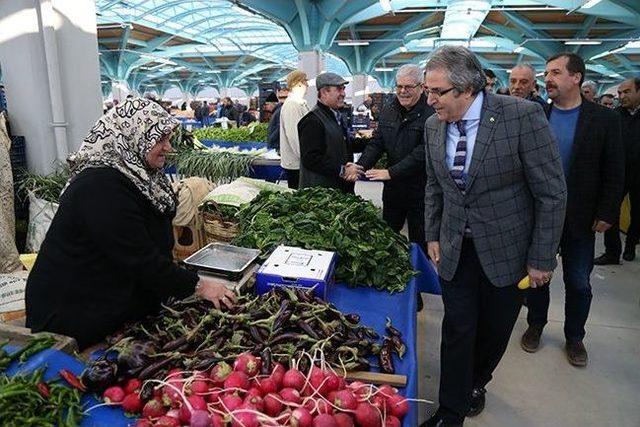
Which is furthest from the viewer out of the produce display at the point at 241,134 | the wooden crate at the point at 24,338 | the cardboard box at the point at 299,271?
the produce display at the point at 241,134

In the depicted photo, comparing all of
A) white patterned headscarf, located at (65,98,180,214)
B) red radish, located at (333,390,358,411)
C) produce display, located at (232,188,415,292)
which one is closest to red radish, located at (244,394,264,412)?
red radish, located at (333,390,358,411)

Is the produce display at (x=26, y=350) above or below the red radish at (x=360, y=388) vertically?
above

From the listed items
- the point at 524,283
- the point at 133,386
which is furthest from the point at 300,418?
the point at 524,283

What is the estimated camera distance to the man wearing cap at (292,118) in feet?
15.6

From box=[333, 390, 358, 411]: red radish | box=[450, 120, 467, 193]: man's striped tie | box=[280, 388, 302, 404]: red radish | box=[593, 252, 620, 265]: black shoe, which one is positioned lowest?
box=[593, 252, 620, 265]: black shoe

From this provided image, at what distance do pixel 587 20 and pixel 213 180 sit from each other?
1967 cm

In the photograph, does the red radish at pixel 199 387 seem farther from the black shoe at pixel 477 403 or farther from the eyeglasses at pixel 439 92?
the black shoe at pixel 477 403

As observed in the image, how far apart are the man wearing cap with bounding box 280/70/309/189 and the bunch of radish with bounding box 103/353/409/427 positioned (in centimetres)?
348

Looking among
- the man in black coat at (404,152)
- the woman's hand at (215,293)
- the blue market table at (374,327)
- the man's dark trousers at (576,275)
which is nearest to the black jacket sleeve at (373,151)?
the man in black coat at (404,152)

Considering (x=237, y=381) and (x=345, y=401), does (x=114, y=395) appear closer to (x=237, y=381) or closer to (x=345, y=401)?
(x=237, y=381)

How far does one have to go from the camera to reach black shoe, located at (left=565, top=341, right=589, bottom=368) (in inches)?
122

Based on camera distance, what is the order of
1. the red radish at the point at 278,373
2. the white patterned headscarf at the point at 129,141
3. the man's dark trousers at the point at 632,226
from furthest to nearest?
the man's dark trousers at the point at 632,226, the white patterned headscarf at the point at 129,141, the red radish at the point at 278,373

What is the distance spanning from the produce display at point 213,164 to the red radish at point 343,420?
4.16 meters

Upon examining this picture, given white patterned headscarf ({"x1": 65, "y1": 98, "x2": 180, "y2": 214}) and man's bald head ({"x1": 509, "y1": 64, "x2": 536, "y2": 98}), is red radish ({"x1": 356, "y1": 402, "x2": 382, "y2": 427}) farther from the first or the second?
man's bald head ({"x1": 509, "y1": 64, "x2": 536, "y2": 98})
